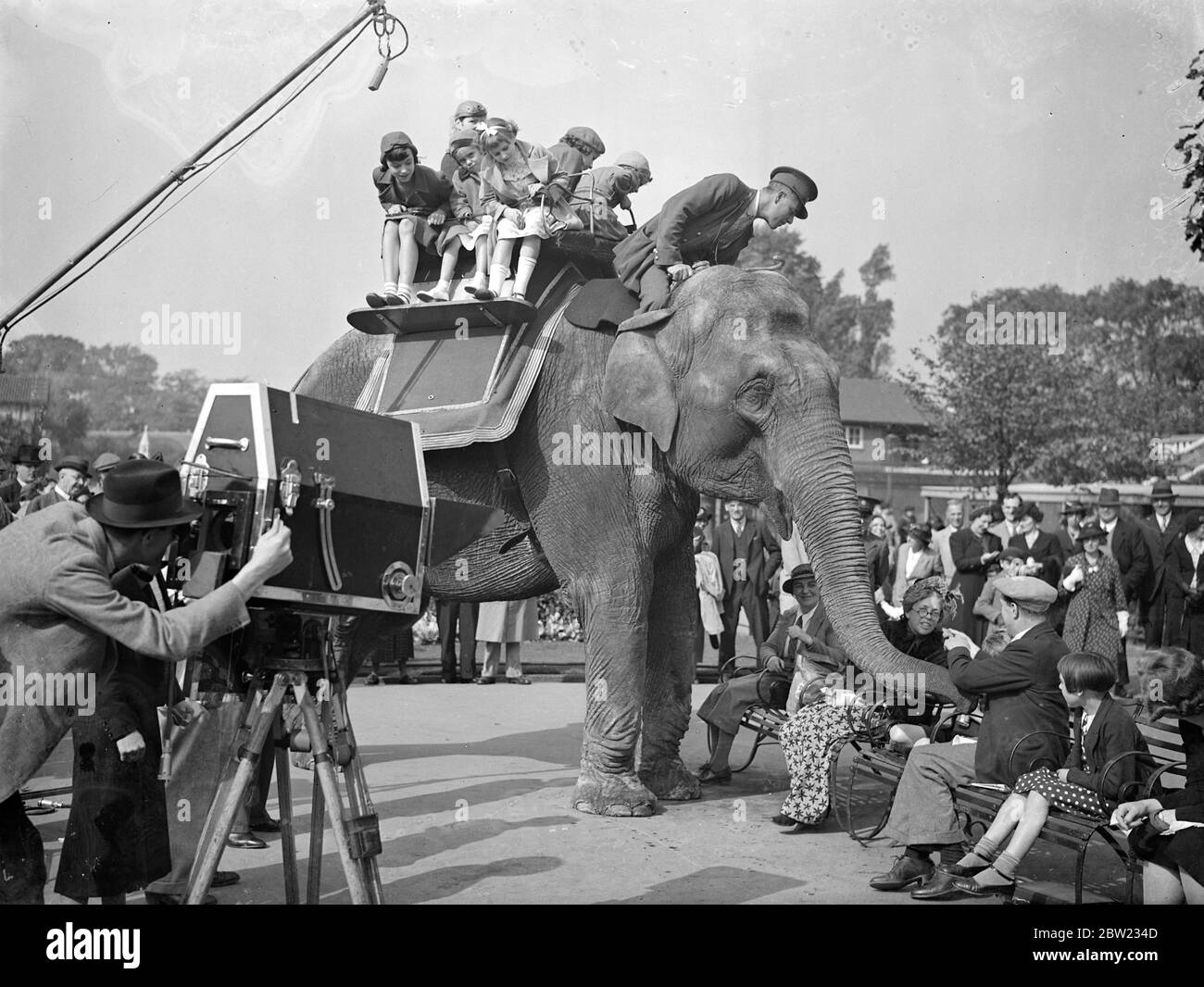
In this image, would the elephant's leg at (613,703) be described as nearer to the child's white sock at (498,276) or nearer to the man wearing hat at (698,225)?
the man wearing hat at (698,225)

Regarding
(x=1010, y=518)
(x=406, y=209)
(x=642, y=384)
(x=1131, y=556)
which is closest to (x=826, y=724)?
(x=642, y=384)

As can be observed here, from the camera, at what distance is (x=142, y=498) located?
456cm

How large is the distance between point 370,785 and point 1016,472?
3384cm

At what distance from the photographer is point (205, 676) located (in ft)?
18.6

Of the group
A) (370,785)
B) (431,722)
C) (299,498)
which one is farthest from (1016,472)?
(299,498)

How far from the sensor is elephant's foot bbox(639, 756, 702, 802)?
7.91 meters

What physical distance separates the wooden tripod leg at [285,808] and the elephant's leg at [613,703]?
2.35 m

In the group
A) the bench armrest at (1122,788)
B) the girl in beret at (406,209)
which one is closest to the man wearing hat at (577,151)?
the girl in beret at (406,209)

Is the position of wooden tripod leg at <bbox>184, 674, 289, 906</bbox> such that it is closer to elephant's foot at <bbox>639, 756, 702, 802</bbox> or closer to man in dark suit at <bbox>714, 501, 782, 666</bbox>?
elephant's foot at <bbox>639, 756, 702, 802</bbox>

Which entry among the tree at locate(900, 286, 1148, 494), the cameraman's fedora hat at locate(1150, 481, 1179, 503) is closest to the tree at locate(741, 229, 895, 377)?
the tree at locate(900, 286, 1148, 494)

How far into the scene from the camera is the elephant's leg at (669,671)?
798 cm

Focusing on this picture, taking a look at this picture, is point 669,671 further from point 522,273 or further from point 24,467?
point 24,467

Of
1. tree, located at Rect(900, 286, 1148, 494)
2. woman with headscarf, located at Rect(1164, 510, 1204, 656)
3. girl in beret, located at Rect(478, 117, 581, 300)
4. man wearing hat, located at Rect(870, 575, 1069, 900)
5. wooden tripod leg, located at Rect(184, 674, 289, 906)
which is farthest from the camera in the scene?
tree, located at Rect(900, 286, 1148, 494)

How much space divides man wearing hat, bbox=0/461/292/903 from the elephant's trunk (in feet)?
11.1
